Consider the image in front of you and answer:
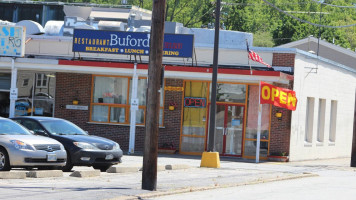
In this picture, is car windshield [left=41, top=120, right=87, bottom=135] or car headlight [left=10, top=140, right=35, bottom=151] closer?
car headlight [left=10, top=140, right=35, bottom=151]

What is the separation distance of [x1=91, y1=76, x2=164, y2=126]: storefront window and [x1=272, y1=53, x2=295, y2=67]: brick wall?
19.3 ft

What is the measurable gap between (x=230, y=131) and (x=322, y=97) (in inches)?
261

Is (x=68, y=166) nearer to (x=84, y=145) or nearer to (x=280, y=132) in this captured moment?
(x=84, y=145)

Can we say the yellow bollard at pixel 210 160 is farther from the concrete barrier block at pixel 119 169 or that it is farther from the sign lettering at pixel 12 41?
the sign lettering at pixel 12 41

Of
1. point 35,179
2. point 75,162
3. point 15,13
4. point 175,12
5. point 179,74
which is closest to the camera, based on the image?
point 35,179

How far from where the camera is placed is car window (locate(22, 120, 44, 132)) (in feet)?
65.3

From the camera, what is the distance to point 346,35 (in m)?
85.3

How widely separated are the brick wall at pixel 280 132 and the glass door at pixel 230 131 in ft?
4.50

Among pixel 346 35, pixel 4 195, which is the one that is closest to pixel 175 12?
pixel 346 35

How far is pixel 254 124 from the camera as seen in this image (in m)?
30.2

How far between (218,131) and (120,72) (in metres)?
5.01

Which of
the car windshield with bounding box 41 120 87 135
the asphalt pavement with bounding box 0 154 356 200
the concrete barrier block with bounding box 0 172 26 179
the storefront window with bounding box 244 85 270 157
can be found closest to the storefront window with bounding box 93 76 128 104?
the storefront window with bounding box 244 85 270 157

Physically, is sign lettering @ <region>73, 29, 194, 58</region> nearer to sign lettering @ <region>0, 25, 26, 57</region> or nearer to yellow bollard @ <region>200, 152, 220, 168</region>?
sign lettering @ <region>0, 25, 26, 57</region>

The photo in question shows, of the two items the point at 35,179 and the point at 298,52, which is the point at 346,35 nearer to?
the point at 298,52
